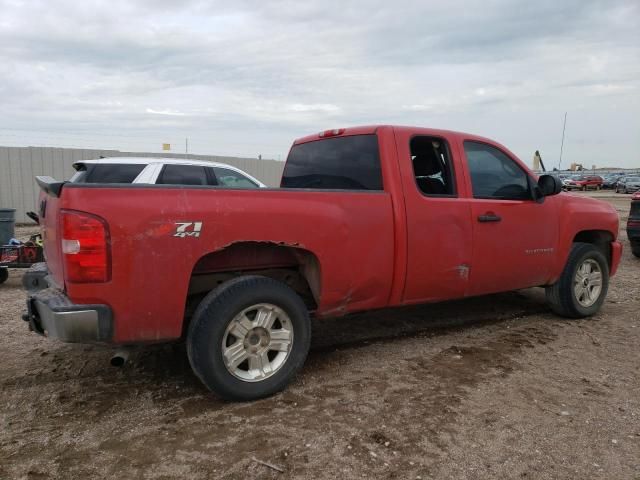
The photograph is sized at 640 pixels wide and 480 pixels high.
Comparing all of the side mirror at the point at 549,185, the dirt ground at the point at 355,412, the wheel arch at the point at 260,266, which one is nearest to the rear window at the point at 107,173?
the dirt ground at the point at 355,412

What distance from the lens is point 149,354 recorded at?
4.60m

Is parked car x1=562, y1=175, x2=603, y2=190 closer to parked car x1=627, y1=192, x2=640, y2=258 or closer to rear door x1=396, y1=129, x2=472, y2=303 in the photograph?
parked car x1=627, y1=192, x2=640, y2=258

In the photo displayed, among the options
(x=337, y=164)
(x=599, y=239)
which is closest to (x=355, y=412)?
(x=337, y=164)

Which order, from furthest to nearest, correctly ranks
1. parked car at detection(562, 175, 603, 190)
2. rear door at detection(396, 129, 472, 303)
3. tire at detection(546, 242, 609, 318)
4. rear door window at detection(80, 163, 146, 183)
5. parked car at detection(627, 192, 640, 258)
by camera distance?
parked car at detection(562, 175, 603, 190), parked car at detection(627, 192, 640, 258), rear door window at detection(80, 163, 146, 183), tire at detection(546, 242, 609, 318), rear door at detection(396, 129, 472, 303)

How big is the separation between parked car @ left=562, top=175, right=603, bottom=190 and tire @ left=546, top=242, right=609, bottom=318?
158 ft

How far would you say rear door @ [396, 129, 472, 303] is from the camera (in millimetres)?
4289

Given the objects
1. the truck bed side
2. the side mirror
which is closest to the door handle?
the side mirror

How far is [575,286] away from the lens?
5676 mm

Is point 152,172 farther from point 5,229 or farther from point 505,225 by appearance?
point 505,225

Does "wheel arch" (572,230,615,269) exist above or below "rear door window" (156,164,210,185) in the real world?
below

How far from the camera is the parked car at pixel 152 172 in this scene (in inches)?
320

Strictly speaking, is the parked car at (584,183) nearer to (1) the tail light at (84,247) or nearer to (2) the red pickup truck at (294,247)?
(2) the red pickup truck at (294,247)

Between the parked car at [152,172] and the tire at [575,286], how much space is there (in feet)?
13.9

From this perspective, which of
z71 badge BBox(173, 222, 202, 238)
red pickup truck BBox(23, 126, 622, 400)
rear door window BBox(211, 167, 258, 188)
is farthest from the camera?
rear door window BBox(211, 167, 258, 188)
